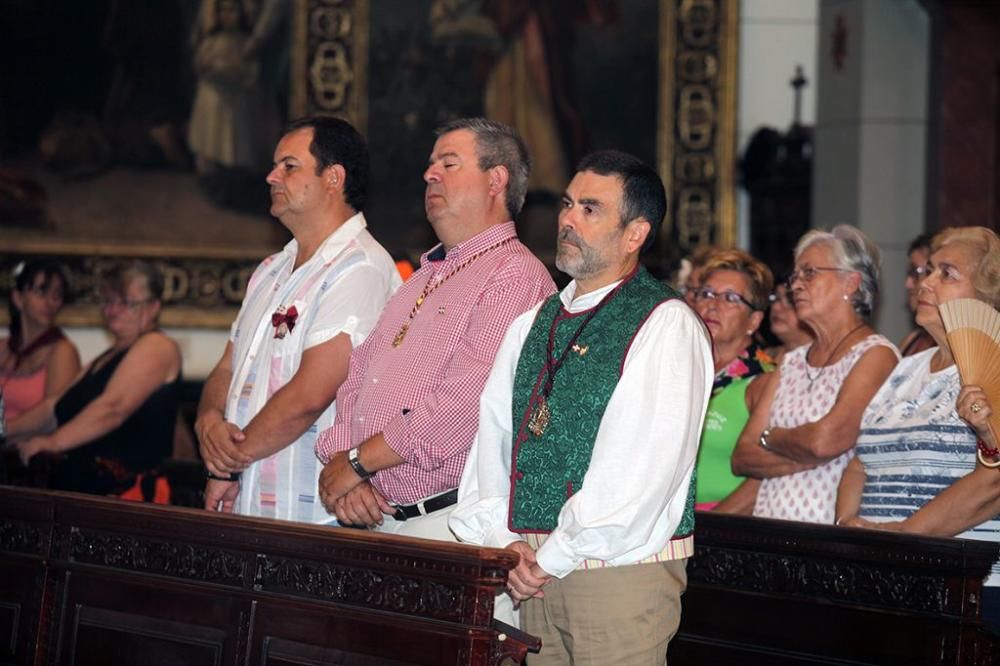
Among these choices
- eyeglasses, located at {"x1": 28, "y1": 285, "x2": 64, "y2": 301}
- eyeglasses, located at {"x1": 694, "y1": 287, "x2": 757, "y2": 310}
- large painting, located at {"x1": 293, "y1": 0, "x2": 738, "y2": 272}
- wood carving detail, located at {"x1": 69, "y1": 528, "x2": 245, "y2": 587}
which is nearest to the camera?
wood carving detail, located at {"x1": 69, "y1": 528, "x2": 245, "y2": 587}

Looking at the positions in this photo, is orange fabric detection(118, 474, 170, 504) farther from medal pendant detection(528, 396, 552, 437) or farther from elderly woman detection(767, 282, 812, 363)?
medal pendant detection(528, 396, 552, 437)

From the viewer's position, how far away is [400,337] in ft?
13.1

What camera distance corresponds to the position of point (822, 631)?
3924 mm

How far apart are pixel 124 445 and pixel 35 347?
3.87ft

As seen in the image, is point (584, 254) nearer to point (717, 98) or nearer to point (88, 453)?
point (88, 453)

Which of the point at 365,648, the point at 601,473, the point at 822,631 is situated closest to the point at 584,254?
the point at 601,473

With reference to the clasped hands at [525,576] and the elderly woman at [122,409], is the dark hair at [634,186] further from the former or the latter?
the elderly woman at [122,409]

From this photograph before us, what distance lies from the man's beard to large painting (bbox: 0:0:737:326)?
18.6 ft

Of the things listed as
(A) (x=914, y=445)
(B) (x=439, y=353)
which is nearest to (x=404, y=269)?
(B) (x=439, y=353)

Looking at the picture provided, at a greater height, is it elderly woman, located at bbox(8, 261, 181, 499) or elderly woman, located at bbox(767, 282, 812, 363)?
elderly woman, located at bbox(767, 282, 812, 363)

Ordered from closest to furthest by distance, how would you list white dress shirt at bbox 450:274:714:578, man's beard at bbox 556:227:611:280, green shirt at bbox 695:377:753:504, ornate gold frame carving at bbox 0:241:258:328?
1. white dress shirt at bbox 450:274:714:578
2. man's beard at bbox 556:227:611:280
3. green shirt at bbox 695:377:753:504
4. ornate gold frame carving at bbox 0:241:258:328

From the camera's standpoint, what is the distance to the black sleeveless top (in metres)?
6.04

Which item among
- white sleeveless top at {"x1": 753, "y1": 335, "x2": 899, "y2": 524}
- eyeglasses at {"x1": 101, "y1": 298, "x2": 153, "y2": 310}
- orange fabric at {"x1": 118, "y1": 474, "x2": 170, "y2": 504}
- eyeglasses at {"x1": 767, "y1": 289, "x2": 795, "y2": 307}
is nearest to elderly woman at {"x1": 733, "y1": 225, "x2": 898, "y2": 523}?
white sleeveless top at {"x1": 753, "y1": 335, "x2": 899, "y2": 524}

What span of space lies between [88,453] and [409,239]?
3.41m
